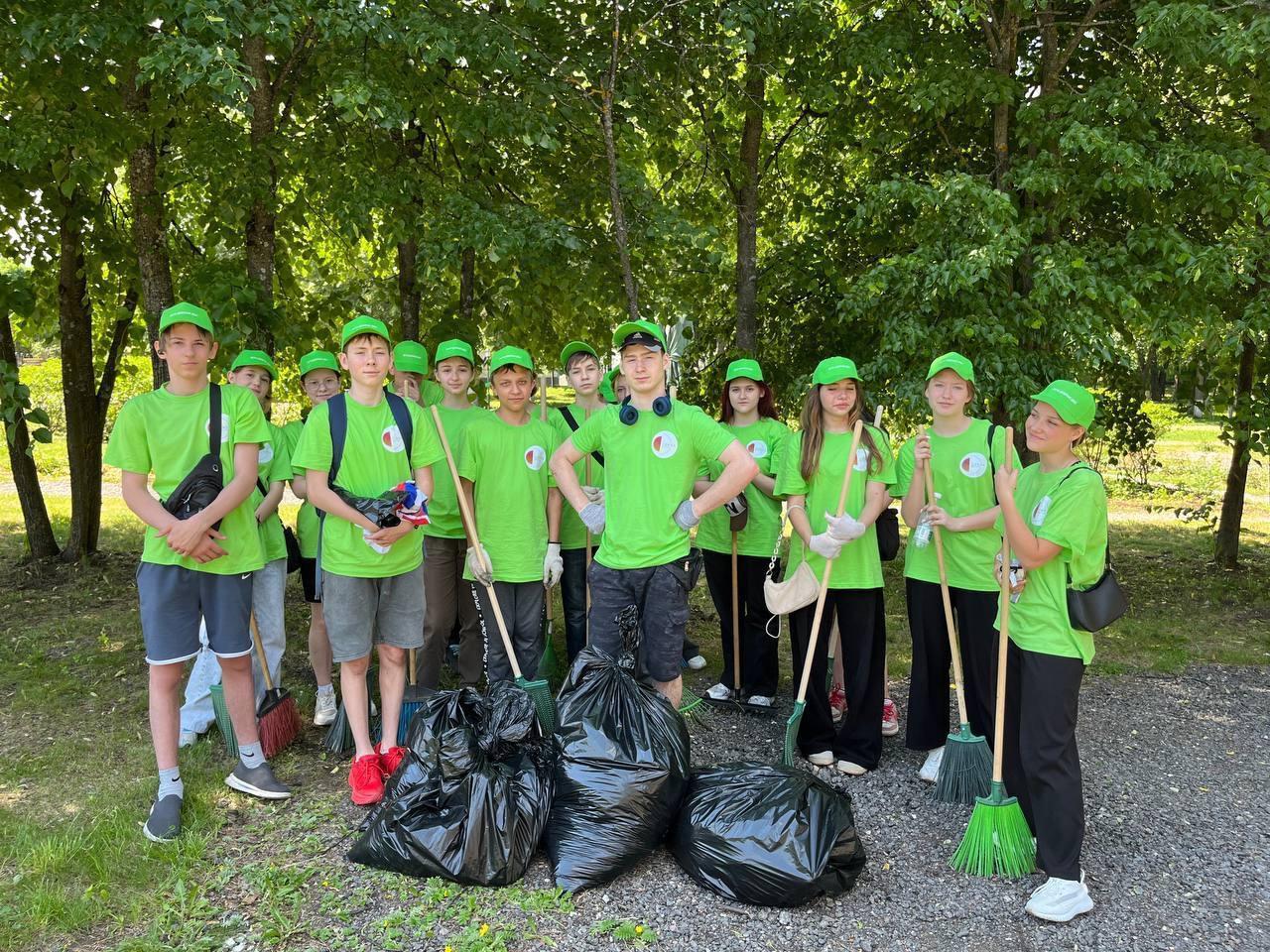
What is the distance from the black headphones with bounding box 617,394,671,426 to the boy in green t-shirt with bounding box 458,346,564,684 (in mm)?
788

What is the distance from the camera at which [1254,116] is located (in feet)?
19.6

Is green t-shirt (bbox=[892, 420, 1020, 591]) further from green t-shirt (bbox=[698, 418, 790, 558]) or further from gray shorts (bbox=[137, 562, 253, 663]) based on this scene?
gray shorts (bbox=[137, 562, 253, 663])

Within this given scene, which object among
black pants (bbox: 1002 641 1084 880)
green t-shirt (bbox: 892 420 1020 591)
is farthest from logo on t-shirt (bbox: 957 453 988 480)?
black pants (bbox: 1002 641 1084 880)

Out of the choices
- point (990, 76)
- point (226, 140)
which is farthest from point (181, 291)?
point (990, 76)

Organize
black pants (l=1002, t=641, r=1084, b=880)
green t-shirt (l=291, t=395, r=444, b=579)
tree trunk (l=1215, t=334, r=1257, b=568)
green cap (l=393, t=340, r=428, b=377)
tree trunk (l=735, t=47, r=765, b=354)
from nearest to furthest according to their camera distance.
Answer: black pants (l=1002, t=641, r=1084, b=880), green t-shirt (l=291, t=395, r=444, b=579), green cap (l=393, t=340, r=428, b=377), tree trunk (l=1215, t=334, r=1257, b=568), tree trunk (l=735, t=47, r=765, b=354)

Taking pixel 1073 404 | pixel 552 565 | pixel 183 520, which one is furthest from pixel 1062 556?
pixel 183 520

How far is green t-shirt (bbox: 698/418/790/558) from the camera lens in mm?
4668

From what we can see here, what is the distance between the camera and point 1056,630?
3.00 metres

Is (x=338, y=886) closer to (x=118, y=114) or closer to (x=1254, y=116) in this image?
(x=118, y=114)

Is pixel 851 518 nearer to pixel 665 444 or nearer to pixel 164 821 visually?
pixel 665 444

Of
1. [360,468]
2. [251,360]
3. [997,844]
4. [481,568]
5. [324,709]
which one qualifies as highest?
[251,360]

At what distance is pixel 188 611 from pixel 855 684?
110 inches

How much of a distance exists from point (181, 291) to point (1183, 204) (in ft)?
20.2

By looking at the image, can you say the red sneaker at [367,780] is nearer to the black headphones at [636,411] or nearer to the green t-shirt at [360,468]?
the green t-shirt at [360,468]
